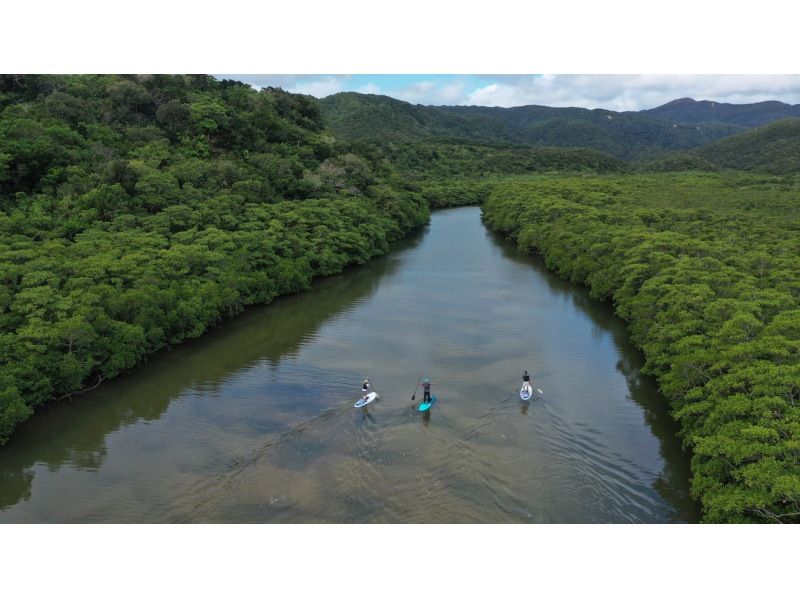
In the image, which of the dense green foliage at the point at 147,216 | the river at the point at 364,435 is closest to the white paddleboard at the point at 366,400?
the river at the point at 364,435

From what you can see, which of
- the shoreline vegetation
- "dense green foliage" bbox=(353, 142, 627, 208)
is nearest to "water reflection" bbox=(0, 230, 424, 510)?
the shoreline vegetation

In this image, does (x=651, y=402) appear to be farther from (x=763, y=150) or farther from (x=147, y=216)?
(x=763, y=150)

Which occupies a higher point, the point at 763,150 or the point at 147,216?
the point at 763,150

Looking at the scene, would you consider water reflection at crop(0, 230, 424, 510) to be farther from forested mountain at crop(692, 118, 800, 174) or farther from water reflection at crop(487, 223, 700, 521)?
forested mountain at crop(692, 118, 800, 174)

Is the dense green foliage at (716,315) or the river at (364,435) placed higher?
the dense green foliage at (716,315)

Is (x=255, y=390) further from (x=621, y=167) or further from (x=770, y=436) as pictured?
(x=621, y=167)

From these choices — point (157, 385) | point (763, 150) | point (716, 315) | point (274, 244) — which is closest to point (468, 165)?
point (763, 150)

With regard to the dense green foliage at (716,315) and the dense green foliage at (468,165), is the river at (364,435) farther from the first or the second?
the dense green foliage at (468,165)
